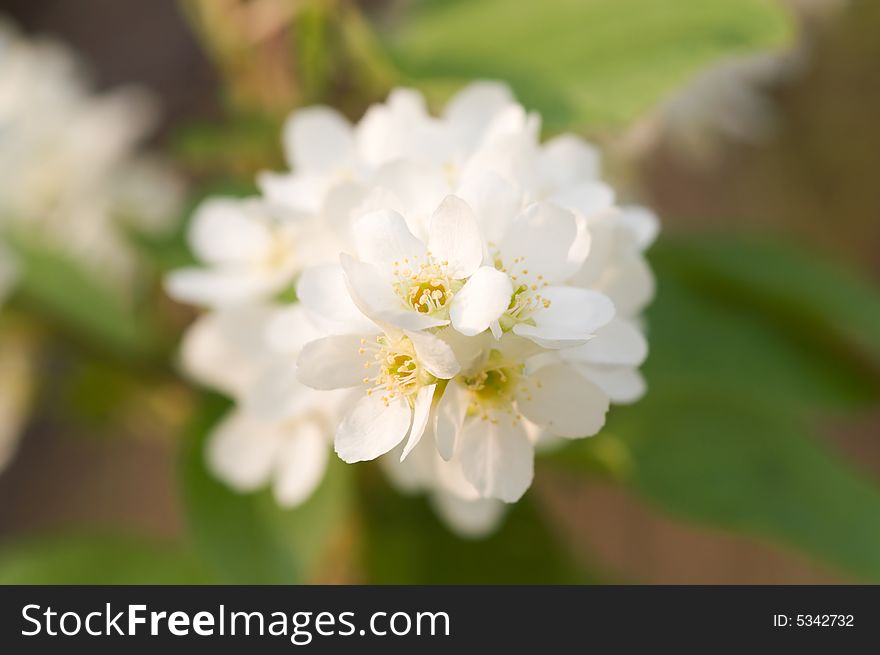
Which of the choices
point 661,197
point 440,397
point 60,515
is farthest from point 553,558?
point 60,515

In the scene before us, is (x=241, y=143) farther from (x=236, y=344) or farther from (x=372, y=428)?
(x=372, y=428)

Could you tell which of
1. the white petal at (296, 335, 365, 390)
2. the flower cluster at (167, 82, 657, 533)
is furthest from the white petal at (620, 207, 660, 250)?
the white petal at (296, 335, 365, 390)

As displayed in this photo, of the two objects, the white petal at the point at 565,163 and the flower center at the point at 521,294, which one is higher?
the white petal at the point at 565,163

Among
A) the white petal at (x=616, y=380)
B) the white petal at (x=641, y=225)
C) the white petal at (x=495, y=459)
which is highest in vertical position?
the white petal at (x=641, y=225)

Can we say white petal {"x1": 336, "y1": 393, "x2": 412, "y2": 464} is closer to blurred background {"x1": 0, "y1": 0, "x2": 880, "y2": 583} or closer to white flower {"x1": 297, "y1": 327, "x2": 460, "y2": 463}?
white flower {"x1": 297, "y1": 327, "x2": 460, "y2": 463}

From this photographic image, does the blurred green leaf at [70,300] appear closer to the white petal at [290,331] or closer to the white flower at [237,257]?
the white flower at [237,257]

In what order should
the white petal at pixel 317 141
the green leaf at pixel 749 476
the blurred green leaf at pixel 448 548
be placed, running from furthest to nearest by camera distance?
the blurred green leaf at pixel 448 548 < the green leaf at pixel 749 476 < the white petal at pixel 317 141

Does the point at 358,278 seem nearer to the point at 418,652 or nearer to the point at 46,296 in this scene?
the point at 418,652

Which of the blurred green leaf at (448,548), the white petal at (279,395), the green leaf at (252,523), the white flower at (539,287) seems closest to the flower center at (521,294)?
the white flower at (539,287)
